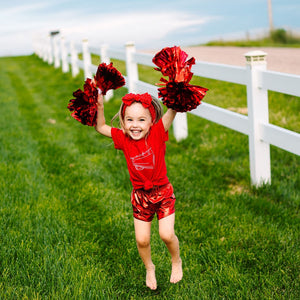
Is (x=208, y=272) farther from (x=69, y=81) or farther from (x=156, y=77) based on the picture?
(x=69, y=81)

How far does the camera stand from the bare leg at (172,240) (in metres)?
3.06

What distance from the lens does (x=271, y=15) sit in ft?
95.0

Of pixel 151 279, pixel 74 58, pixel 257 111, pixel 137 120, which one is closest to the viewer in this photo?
pixel 137 120

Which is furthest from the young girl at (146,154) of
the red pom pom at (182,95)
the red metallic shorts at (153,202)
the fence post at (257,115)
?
the fence post at (257,115)

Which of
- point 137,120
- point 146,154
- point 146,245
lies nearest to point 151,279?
point 146,245

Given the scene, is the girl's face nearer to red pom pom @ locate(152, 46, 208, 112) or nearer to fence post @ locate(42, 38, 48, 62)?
red pom pom @ locate(152, 46, 208, 112)

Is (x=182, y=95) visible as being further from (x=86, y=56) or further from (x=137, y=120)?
(x=86, y=56)

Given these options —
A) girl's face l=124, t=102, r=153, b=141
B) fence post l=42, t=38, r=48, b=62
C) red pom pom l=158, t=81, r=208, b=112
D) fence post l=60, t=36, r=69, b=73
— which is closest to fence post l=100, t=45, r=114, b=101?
fence post l=60, t=36, r=69, b=73

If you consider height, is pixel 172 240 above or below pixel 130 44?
below

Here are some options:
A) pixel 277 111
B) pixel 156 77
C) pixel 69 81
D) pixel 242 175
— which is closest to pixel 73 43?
pixel 69 81

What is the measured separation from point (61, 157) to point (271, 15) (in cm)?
2569

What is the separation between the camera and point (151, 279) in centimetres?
326

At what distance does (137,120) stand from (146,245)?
0.87m

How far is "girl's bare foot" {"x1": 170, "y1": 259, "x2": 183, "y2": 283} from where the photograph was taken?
10.7 ft
